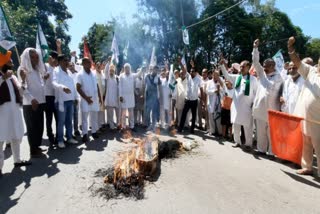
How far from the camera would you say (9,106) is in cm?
566

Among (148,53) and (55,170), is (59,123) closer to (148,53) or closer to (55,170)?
(55,170)

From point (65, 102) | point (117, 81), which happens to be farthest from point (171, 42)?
point (65, 102)

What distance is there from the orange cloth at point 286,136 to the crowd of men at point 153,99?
15 centimetres

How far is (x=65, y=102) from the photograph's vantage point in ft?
24.6

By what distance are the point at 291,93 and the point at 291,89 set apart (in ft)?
0.30

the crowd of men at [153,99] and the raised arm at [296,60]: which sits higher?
the raised arm at [296,60]

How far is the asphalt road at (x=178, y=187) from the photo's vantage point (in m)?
4.27

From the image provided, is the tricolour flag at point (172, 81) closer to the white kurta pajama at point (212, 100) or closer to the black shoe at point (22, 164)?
the white kurta pajama at point (212, 100)

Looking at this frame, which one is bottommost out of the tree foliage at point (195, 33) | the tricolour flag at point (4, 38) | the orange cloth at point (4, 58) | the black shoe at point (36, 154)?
the black shoe at point (36, 154)

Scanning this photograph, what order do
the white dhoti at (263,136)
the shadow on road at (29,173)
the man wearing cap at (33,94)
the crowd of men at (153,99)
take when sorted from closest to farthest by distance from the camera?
the shadow on road at (29,173)
the crowd of men at (153,99)
the man wearing cap at (33,94)
the white dhoti at (263,136)

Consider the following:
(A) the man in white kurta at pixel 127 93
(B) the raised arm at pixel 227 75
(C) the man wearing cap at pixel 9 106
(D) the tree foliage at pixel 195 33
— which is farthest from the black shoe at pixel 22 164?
(D) the tree foliage at pixel 195 33

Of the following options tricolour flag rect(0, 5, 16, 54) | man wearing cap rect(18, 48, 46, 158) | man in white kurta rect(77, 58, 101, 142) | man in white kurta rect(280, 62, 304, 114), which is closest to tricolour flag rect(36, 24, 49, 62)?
man in white kurta rect(77, 58, 101, 142)

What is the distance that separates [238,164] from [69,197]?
355cm

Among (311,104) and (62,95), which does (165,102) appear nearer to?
(62,95)
